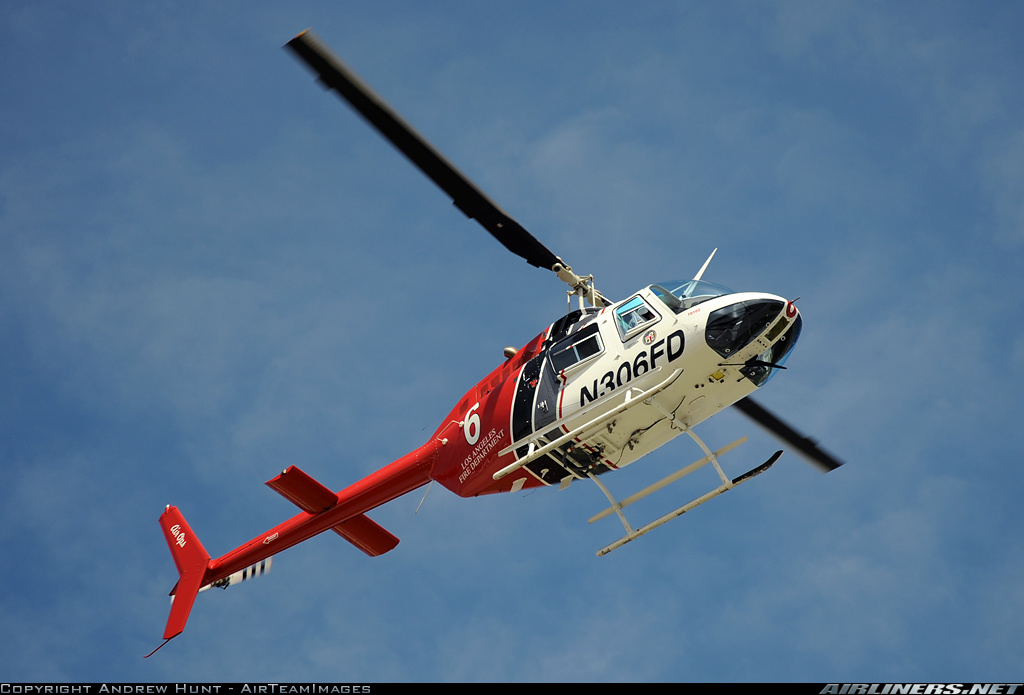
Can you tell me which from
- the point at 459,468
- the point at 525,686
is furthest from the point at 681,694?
the point at 459,468

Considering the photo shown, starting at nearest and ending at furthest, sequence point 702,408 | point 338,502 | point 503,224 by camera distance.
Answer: point 702,408, point 503,224, point 338,502

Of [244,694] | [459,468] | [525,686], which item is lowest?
[525,686]

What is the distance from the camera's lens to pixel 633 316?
51.0 feet

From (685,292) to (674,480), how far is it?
2679 millimetres

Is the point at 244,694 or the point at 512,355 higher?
the point at 512,355

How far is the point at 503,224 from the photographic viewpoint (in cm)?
1673

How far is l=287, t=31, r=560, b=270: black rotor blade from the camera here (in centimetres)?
1490

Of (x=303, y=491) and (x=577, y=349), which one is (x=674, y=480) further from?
(x=303, y=491)

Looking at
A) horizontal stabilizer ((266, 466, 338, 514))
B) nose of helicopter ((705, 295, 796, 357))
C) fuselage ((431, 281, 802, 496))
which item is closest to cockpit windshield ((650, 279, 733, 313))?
fuselage ((431, 281, 802, 496))

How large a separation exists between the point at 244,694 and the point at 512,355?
6445 mm

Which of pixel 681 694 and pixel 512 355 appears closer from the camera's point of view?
pixel 681 694

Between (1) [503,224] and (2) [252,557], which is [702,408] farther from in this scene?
(2) [252,557]

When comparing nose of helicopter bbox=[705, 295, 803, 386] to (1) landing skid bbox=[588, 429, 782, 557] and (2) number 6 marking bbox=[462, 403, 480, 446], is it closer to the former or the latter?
(1) landing skid bbox=[588, 429, 782, 557]

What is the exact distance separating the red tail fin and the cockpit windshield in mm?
10789
